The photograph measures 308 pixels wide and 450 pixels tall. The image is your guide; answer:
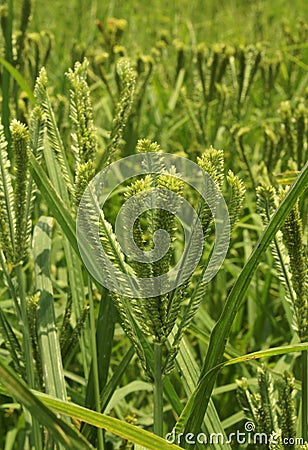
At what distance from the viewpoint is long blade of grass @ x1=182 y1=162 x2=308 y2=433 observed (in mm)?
548

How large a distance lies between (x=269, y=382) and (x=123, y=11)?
3148 millimetres

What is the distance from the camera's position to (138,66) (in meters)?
1.59

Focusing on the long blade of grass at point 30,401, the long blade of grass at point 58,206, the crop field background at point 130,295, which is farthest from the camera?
the long blade of grass at point 58,206

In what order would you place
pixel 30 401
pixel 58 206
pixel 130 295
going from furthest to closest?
pixel 58 206
pixel 130 295
pixel 30 401

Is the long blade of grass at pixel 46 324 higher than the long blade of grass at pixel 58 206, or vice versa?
the long blade of grass at pixel 58 206

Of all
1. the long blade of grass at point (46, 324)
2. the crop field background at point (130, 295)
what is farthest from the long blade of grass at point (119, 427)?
the long blade of grass at point (46, 324)

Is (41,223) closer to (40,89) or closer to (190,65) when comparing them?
(40,89)

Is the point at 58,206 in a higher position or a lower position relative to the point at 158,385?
higher

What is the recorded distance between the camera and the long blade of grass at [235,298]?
548 millimetres

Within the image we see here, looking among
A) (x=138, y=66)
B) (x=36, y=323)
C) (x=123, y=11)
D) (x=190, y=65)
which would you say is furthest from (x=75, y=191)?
(x=123, y=11)

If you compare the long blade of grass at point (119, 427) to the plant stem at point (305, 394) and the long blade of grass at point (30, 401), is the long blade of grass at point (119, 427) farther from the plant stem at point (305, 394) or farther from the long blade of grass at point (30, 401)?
the plant stem at point (305, 394)

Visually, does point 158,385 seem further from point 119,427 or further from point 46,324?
point 46,324

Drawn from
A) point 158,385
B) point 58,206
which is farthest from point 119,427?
point 58,206

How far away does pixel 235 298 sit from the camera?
1.84 feet
